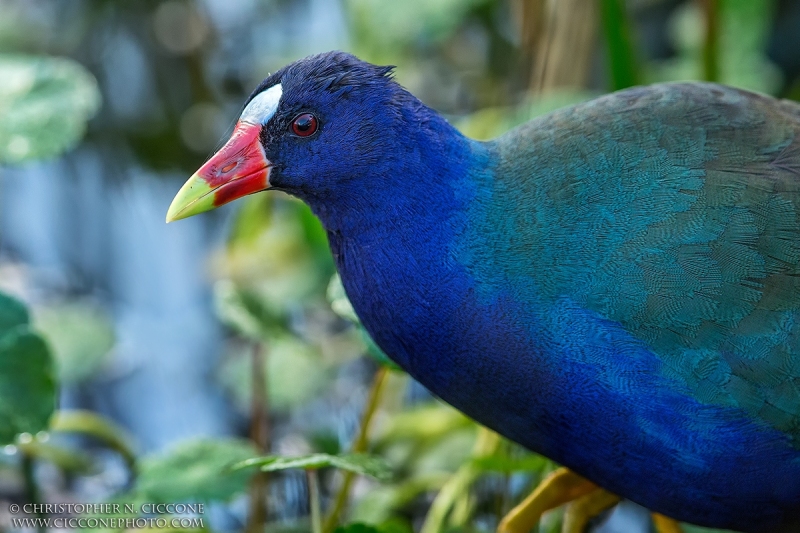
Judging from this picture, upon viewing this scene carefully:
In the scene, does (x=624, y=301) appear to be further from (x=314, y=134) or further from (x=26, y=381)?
(x=26, y=381)

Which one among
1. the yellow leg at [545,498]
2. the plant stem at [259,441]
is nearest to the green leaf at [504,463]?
the yellow leg at [545,498]

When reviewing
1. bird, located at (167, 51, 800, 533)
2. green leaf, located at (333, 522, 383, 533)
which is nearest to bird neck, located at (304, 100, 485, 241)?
bird, located at (167, 51, 800, 533)

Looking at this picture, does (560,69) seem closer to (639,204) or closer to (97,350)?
(639,204)

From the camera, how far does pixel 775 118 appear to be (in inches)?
57.1

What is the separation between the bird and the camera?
1.30 meters

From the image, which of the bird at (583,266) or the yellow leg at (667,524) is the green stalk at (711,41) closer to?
the bird at (583,266)

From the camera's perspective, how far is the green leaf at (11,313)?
5.25 ft

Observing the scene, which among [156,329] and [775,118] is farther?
[156,329]

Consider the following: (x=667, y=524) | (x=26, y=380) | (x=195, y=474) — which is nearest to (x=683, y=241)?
(x=667, y=524)

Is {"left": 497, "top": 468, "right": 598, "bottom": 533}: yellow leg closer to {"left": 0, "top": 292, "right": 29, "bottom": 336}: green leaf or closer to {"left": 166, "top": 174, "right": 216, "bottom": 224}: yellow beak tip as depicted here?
{"left": 166, "top": 174, "right": 216, "bottom": 224}: yellow beak tip

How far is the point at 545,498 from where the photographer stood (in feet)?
5.29

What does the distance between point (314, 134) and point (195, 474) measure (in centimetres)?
61

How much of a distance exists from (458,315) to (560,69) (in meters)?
1.02

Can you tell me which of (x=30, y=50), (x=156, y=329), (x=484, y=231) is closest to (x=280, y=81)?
(x=484, y=231)
